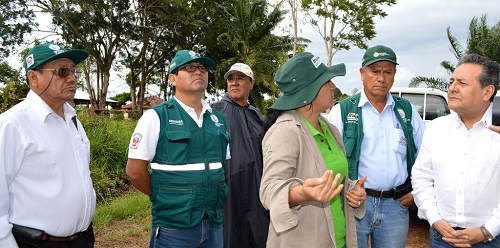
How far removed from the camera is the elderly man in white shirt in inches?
96.0

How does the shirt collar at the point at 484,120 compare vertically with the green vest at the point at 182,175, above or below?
above

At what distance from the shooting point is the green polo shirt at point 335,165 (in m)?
2.18

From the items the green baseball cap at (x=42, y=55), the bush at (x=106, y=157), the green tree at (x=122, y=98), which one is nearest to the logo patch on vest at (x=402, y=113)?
the green baseball cap at (x=42, y=55)

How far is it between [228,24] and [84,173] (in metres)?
23.1

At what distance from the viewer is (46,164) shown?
225 centimetres

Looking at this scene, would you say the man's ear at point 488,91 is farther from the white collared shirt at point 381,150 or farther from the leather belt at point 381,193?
the leather belt at point 381,193

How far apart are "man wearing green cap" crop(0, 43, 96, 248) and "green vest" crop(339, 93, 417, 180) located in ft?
5.95

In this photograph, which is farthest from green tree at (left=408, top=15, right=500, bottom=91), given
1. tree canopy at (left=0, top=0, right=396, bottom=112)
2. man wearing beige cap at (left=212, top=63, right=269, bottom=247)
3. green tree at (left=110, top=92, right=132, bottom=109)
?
green tree at (left=110, top=92, right=132, bottom=109)

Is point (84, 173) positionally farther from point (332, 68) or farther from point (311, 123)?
point (332, 68)

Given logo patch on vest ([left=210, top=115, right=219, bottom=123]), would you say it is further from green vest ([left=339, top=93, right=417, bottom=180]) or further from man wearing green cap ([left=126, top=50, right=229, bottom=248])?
green vest ([left=339, top=93, right=417, bottom=180])

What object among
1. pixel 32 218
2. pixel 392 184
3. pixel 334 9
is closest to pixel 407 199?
pixel 392 184

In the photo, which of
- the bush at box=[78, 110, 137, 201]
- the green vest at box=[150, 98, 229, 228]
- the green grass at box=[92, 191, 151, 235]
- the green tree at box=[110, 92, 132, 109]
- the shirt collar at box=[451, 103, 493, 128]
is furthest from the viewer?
the green tree at box=[110, 92, 132, 109]

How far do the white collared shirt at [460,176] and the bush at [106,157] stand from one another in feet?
18.3

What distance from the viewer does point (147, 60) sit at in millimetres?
28812
